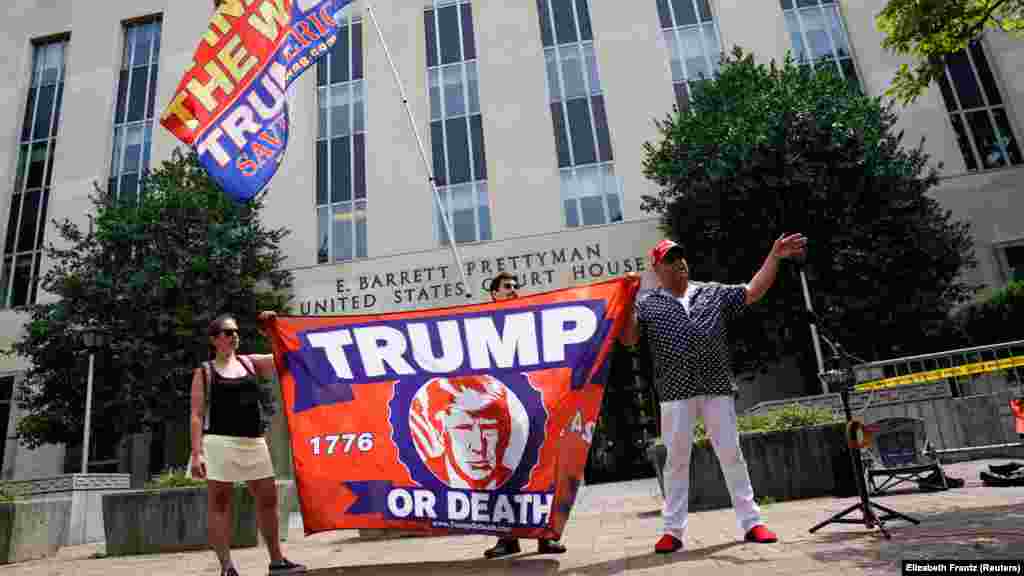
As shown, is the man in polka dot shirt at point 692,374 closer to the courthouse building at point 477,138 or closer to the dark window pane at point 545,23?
the courthouse building at point 477,138

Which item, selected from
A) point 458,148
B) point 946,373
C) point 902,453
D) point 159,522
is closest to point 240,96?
point 159,522

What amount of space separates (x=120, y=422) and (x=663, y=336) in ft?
60.7

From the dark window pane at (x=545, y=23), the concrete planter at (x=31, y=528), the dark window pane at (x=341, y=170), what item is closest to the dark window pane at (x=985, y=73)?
the dark window pane at (x=545, y=23)

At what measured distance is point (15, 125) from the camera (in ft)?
83.1

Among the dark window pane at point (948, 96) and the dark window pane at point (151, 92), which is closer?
the dark window pane at point (948, 96)

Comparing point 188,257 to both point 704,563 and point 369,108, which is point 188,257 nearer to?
point 369,108

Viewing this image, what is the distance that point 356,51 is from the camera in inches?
945

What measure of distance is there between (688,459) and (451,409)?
67.6 inches

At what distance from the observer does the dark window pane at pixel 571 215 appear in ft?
67.5

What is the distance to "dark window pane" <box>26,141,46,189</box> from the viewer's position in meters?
24.6

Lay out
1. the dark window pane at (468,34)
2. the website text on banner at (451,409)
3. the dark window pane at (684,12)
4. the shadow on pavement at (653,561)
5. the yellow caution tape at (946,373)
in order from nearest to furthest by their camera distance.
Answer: the shadow on pavement at (653,561) < the website text on banner at (451,409) < the yellow caution tape at (946,373) < the dark window pane at (684,12) < the dark window pane at (468,34)

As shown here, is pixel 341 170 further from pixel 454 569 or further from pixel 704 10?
pixel 454 569

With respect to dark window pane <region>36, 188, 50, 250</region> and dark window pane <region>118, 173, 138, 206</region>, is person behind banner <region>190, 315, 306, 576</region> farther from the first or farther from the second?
dark window pane <region>36, 188, 50, 250</region>

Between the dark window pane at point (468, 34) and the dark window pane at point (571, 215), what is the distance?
702cm
